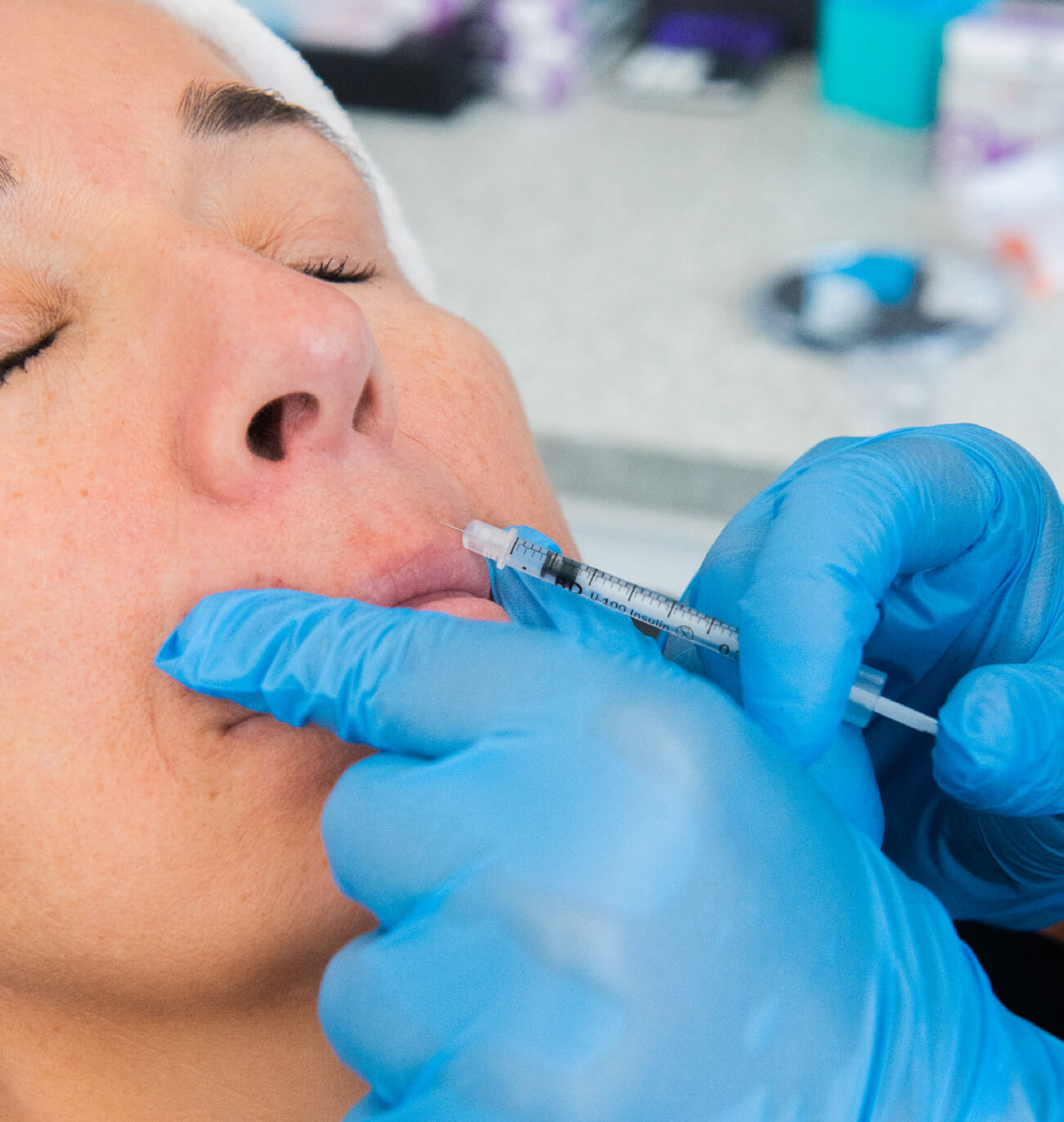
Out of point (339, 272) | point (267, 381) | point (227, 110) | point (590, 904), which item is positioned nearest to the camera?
point (590, 904)

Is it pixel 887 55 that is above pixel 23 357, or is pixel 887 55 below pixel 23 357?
above

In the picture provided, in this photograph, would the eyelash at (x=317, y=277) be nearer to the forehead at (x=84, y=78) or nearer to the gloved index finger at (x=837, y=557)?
the forehead at (x=84, y=78)

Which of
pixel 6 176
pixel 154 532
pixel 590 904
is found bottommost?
pixel 590 904

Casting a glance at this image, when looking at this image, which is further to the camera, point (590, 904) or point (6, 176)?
point (6, 176)

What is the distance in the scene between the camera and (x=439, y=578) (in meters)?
0.74

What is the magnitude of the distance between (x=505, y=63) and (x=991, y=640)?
209cm

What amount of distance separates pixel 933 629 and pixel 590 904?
1.38 ft

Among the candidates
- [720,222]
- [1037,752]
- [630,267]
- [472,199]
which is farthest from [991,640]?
[472,199]

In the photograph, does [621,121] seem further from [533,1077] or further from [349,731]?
[533,1077]

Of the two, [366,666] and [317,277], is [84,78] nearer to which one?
[317,277]

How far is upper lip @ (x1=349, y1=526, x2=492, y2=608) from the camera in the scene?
719mm

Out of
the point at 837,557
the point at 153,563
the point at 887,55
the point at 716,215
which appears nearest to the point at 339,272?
the point at 153,563

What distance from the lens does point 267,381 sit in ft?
2.31

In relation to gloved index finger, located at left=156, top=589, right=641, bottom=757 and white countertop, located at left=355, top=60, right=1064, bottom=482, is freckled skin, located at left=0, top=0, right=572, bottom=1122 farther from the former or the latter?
white countertop, located at left=355, top=60, right=1064, bottom=482
